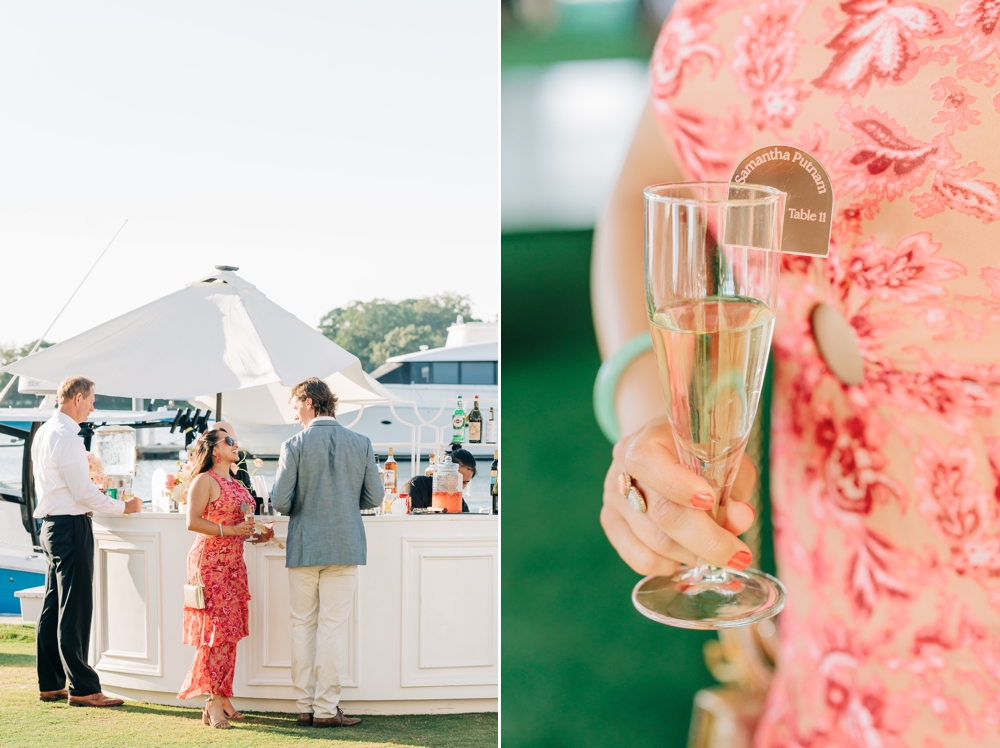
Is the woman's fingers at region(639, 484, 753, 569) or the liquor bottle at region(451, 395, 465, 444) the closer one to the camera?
the woman's fingers at region(639, 484, 753, 569)

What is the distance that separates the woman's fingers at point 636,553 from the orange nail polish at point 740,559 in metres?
0.08

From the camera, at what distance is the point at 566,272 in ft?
4.18

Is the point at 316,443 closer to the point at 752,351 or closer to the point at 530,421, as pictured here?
the point at 530,421

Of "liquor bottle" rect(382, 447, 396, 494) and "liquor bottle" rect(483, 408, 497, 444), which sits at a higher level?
"liquor bottle" rect(483, 408, 497, 444)

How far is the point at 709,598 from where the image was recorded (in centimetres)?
85

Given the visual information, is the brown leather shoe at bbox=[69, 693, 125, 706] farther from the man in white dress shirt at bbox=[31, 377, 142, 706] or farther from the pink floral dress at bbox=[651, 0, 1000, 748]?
the pink floral dress at bbox=[651, 0, 1000, 748]

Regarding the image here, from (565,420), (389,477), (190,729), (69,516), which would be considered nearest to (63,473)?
(69,516)

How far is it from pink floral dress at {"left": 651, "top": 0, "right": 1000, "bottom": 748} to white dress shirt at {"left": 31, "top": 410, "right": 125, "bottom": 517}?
333 cm

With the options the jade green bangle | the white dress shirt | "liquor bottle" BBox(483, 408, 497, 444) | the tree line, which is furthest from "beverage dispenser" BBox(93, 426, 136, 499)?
the tree line

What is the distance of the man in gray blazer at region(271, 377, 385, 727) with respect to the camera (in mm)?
3668

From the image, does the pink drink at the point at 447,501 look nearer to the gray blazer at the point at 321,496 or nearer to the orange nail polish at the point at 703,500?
the gray blazer at the point at 321,496

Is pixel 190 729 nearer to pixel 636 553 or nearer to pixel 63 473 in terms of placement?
pixel 63 473

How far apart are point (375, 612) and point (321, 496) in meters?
0.70

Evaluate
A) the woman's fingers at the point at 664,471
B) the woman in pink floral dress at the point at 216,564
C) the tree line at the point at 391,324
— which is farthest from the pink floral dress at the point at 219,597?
the tree line at the point at 391,324
